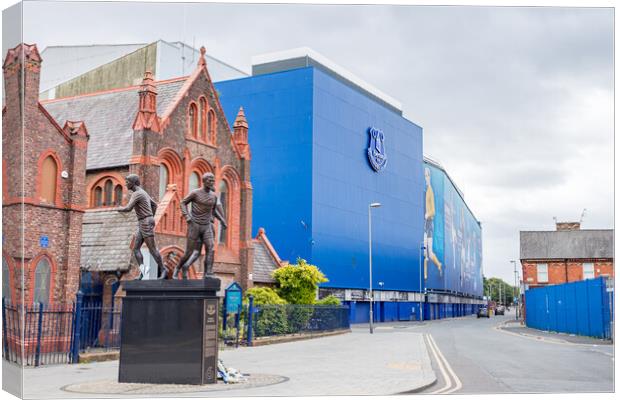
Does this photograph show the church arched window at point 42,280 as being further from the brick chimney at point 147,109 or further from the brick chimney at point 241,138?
the brick chimney at point 241,138

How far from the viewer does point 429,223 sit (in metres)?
87.1

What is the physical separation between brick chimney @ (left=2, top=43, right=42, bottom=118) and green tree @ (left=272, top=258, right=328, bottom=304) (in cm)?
2107

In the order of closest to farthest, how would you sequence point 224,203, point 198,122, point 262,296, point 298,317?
point 262,296
point 198,122
point 298,317
point 224,203

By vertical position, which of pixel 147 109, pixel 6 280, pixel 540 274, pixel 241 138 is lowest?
pixel 6 280

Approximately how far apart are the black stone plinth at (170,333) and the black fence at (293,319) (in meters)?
13.8

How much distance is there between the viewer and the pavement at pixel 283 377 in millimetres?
13984

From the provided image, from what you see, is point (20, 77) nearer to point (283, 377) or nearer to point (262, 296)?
point (283, 377)

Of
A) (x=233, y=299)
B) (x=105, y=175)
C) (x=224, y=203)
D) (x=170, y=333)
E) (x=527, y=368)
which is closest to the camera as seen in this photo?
(x=170, y=333)

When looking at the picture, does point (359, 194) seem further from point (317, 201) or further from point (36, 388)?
point (36, 388)

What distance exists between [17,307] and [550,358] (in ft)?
54.1

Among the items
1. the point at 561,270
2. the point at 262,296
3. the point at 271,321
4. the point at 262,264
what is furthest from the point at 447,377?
the point at 561,270

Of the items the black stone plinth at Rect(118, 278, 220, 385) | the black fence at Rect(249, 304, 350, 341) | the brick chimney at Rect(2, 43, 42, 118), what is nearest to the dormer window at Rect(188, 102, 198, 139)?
the black fence at Rect(249, 304, 350, 341)

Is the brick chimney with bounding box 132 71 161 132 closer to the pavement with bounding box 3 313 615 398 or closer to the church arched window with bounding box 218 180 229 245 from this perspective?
the church arched window with bounding box 218 180 229 245

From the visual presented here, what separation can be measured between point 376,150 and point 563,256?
64.8ft
